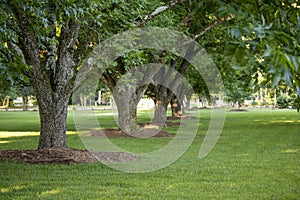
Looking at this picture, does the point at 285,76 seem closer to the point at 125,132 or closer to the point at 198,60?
the point at 125,132

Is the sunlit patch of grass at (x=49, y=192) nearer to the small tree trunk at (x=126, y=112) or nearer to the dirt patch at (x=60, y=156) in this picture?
the dirt patch at (x=60, y=156)

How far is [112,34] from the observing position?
1175 centimetres

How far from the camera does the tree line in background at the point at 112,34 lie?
8.39 ft

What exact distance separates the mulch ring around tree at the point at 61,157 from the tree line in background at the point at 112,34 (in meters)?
0.39

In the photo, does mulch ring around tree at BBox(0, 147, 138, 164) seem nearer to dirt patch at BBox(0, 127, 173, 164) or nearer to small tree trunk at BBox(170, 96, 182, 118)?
dirt patch at BBox(0, 127, 173, 164)

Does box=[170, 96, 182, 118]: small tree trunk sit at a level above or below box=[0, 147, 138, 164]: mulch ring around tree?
above

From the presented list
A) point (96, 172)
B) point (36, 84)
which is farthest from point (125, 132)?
point (96, 172)

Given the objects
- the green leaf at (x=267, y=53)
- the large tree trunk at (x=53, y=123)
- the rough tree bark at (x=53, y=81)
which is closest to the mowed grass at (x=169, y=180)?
the large tree trunk at (x=53, y=123)

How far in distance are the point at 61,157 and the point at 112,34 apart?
3.92m

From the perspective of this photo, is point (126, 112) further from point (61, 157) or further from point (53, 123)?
point (61, 157)

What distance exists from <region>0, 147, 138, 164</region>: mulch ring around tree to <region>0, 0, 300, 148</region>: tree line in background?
15.2 inches

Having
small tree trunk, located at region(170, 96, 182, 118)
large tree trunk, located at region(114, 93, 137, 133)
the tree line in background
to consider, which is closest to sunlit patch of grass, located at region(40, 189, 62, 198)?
the tree line in background

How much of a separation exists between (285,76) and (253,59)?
33 cm

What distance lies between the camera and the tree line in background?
2.56m
